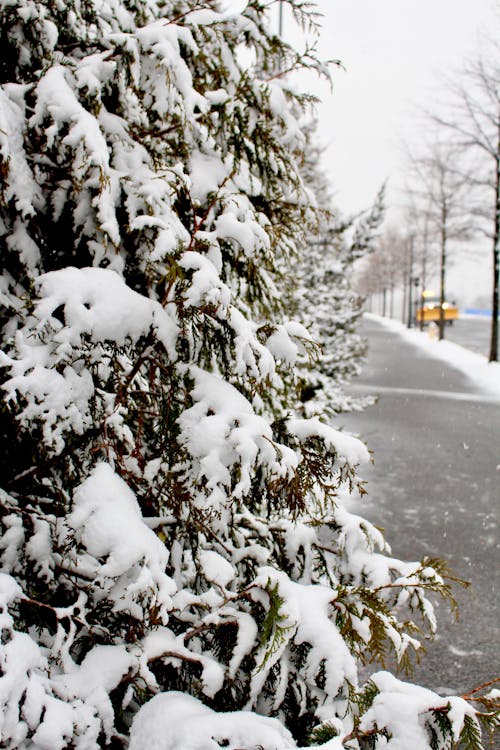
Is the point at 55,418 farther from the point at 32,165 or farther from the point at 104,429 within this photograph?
the point at 32,165

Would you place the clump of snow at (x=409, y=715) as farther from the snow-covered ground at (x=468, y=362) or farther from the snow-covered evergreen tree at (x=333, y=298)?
the snow-covered ground at (x=468, y=362)

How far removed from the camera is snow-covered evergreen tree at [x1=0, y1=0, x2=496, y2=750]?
179cm

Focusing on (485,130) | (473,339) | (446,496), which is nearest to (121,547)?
(446,496)

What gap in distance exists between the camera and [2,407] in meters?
1.98

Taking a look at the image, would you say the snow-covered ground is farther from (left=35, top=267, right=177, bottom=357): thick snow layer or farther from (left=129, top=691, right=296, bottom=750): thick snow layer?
(left=129, top=691, right=296, bottom=750): thick snow layer

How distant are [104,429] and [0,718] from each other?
0.95 metres

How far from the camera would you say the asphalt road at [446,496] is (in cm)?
406

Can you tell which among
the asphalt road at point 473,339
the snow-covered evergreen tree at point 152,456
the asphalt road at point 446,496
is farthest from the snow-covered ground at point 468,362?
the snow-covered evergreen tree at point 152,456

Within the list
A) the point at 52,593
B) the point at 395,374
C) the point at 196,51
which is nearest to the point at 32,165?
the point at 196,51

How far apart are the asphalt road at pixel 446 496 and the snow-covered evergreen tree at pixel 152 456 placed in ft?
6.79

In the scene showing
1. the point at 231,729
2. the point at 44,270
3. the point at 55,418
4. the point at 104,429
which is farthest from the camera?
the point at 44,270

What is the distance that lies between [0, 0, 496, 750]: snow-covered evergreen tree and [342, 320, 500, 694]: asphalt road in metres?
2.07

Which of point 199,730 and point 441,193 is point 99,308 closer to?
point 199,730

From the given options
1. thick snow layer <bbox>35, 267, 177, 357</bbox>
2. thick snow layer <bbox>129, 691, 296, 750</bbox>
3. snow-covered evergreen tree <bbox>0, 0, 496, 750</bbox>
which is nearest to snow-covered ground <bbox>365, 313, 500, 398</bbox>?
snow-covered evergreen tree <bbox>0, 0, 496, 750</bbox>
